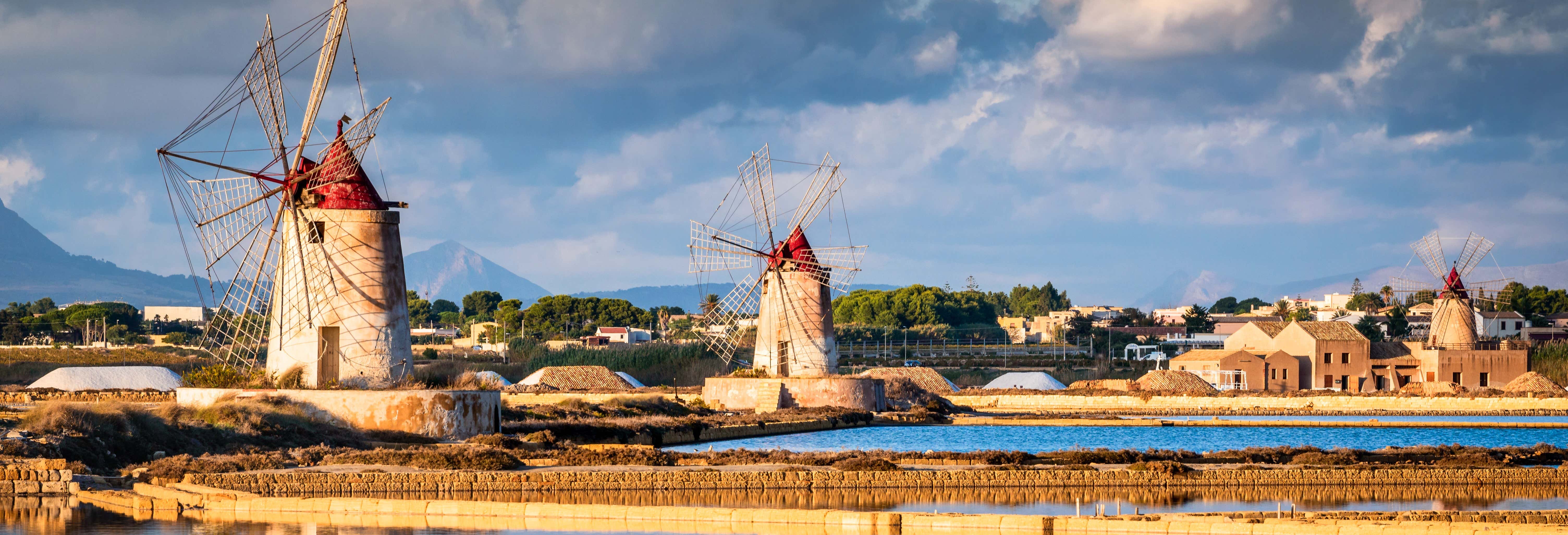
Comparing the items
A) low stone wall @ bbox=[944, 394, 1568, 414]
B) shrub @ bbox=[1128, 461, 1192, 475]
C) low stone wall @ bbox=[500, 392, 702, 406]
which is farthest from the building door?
low stone wall @ bbox=[944, 394, 1568, 414]

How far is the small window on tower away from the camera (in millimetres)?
20688

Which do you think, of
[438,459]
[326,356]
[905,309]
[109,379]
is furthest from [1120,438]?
[905,309]

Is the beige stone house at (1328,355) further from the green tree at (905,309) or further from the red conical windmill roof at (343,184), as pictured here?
the green tree at (905,309)

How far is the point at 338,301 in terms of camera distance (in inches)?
810

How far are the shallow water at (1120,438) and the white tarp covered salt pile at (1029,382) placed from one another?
14689 mm

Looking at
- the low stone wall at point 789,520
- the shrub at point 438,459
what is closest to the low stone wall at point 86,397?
the shrub at point 438,459

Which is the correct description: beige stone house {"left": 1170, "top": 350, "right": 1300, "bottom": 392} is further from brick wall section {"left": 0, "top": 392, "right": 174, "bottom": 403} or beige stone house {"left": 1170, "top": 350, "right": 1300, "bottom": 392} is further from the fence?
brick wall section {"left": 0, "top": 392, "right": 174, "bottom": 403}

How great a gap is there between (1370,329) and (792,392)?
43255 mm

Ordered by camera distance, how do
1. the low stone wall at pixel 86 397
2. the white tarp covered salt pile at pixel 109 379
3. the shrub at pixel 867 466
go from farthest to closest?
the white tarp covered salt pile at pixel 109 379 → the low stone wall at pixel 86 397 → the shrub at pixel 867 466

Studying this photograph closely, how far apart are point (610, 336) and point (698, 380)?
4018cm

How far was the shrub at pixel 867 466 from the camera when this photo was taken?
16094 millimetres

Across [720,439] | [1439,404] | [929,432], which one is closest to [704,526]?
[720,439]

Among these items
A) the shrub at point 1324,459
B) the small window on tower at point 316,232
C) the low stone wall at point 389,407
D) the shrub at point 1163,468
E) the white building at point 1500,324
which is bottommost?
the shrub at point 1324,459

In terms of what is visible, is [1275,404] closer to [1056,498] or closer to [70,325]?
[1056,498]
